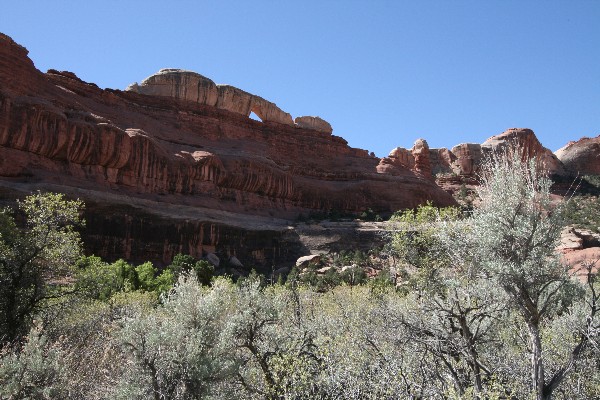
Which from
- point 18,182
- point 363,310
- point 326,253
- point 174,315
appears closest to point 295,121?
point 326,253

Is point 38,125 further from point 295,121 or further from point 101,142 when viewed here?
point 295,121

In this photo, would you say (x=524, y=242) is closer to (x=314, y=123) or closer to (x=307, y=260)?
(x=307, y=260)

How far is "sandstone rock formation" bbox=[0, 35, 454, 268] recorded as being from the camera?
37344mm

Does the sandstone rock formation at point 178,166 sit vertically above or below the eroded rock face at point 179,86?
below

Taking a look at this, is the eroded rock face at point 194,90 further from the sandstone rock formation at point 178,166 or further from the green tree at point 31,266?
the green tree at point 31,266

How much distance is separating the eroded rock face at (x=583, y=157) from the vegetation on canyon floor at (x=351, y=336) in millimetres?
93625

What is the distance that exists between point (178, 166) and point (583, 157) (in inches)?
3461

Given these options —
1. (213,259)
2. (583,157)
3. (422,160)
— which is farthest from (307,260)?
(583,157)

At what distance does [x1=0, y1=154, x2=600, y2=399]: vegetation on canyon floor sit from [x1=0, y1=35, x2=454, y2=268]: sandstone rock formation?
22.1 metres

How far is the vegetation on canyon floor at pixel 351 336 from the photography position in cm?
784

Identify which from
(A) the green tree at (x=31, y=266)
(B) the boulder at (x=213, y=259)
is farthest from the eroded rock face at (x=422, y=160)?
(A) the green tree at (x=31, y=266)

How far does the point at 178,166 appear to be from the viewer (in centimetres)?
4791

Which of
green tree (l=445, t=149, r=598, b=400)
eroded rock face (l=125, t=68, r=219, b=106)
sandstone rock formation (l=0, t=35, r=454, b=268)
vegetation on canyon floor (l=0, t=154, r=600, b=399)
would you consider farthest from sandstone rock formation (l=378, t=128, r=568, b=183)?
green tree (l=445, t=149, r=598, b=400)

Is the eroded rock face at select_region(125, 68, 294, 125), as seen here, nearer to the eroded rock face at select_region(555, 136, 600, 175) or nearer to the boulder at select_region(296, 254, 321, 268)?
the boulder at select_region(296, 254, 321, 268)
